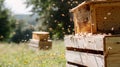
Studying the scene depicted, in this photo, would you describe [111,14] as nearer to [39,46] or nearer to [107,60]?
[107,60]

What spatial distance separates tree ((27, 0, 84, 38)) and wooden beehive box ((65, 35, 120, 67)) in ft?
74.7

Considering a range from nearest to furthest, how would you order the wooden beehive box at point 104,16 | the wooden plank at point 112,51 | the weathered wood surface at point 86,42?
the wooden plank at point 112,51 → the weathered wood surface at point 86,42 → the wooden beehive box at point 104,16

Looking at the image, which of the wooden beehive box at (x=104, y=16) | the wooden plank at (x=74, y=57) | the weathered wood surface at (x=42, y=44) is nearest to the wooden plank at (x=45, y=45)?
the weathered wood surface at (x=42, y=44)

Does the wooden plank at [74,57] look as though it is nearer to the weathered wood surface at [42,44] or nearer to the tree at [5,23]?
the weathered wood surface at [42,44]

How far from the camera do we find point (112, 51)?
14.6ft

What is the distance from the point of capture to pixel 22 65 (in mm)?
8414

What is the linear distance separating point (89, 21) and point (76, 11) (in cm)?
66

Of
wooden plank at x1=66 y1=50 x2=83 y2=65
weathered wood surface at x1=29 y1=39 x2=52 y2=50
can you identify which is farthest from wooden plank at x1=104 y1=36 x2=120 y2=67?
weathered wood surface at x1=29 y1=39 x2=52 y2=50

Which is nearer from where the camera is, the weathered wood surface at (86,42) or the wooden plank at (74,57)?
the weathered wood surface at (86,42)

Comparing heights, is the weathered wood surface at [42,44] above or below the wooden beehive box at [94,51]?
below

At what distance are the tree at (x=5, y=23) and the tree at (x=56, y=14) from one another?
10.5 metres

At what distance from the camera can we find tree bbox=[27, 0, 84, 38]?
96.6ft

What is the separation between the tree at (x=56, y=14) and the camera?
2944cm


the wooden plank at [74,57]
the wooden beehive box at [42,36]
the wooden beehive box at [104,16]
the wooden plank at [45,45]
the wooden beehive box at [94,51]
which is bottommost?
the wooden plank at [45,45]
